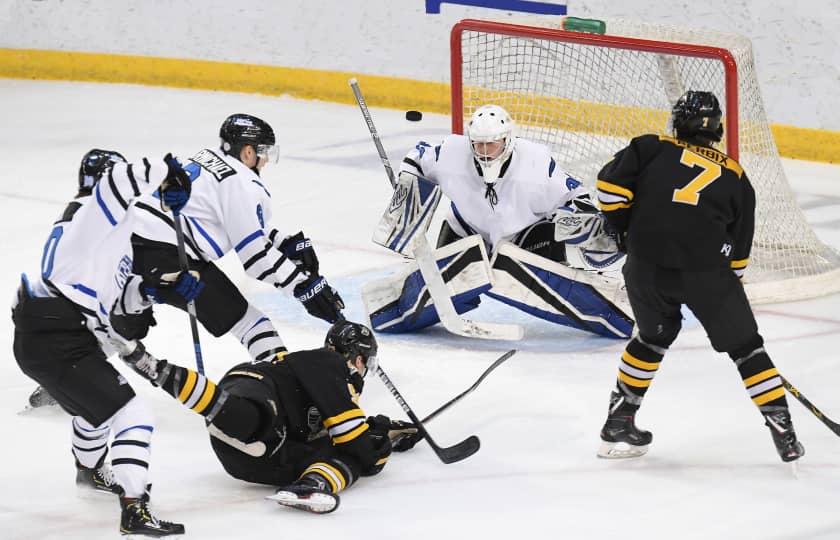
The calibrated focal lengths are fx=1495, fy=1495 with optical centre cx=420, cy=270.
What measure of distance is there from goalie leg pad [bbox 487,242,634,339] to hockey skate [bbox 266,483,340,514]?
155cm

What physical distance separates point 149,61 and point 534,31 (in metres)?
4.77

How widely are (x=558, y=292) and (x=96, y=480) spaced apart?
Result: 1808 mm

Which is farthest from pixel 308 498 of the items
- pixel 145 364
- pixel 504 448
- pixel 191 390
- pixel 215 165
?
pixel 215 165

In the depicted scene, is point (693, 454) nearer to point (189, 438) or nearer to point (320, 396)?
point (320, 396)

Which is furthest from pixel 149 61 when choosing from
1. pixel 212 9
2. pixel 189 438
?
pixel 189 438

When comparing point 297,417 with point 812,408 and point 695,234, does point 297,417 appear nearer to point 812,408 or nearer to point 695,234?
point 695,234

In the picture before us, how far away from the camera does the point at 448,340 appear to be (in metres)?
5.06

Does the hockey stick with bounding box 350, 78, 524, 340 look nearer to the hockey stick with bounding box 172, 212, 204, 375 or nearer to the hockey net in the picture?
the hockey net

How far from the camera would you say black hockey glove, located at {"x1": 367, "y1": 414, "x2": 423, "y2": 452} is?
3.92 m

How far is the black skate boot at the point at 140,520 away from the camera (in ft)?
10.8

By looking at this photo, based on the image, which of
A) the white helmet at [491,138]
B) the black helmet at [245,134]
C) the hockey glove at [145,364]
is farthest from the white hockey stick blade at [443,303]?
the hockey glove at [145,364]

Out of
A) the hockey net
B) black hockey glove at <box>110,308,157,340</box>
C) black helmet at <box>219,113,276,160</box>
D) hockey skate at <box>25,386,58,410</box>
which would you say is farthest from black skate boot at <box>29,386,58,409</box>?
the hockey net

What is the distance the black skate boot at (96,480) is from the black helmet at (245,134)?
3.17 ft

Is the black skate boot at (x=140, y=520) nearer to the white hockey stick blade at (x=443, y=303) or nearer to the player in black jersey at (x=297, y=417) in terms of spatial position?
the player in black jersey at (x=297, y=417)
